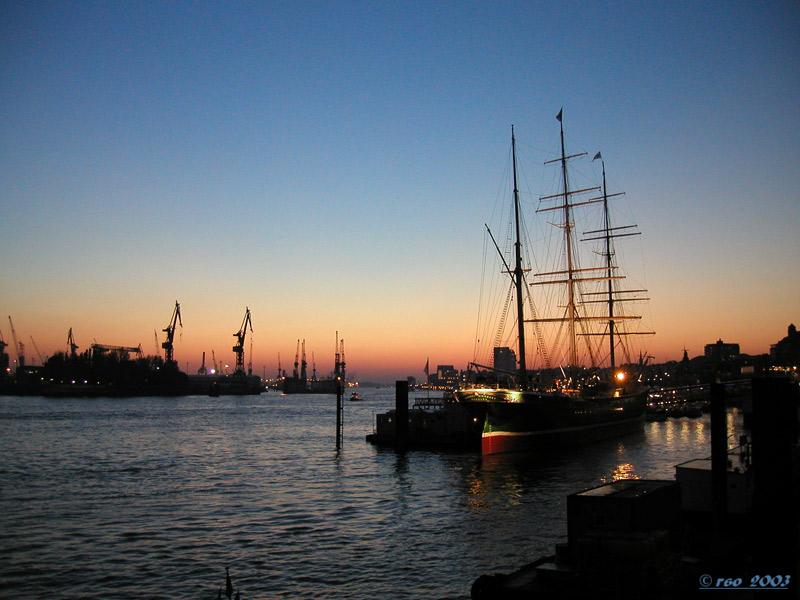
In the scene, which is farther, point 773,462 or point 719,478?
point 719,478

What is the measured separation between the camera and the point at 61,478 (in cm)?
4856

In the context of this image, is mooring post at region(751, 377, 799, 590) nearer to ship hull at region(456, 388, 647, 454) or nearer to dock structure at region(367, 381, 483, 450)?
ship hull at region(456, 388, 647, 454)

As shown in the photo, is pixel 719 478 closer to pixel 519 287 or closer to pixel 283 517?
pixel 283 517

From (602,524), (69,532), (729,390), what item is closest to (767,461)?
(602,524)

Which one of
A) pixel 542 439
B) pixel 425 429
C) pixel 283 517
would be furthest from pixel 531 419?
pixel 283 517

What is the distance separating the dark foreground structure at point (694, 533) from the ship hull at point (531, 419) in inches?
1339

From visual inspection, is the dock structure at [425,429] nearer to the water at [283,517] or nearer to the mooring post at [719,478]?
the water at [283,517]

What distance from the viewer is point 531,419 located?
6178cm

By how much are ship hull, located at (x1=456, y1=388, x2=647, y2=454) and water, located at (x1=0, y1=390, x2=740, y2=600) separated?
254 centimetres

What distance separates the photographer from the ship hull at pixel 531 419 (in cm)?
5866

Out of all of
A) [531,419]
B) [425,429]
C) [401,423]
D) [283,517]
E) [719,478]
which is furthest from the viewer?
[425,429]

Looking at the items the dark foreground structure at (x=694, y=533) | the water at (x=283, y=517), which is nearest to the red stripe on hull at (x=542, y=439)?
the water at (x=283, y=517)

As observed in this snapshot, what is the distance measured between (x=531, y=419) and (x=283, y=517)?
3290cm

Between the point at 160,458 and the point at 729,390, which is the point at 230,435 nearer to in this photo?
the point at 160,458
